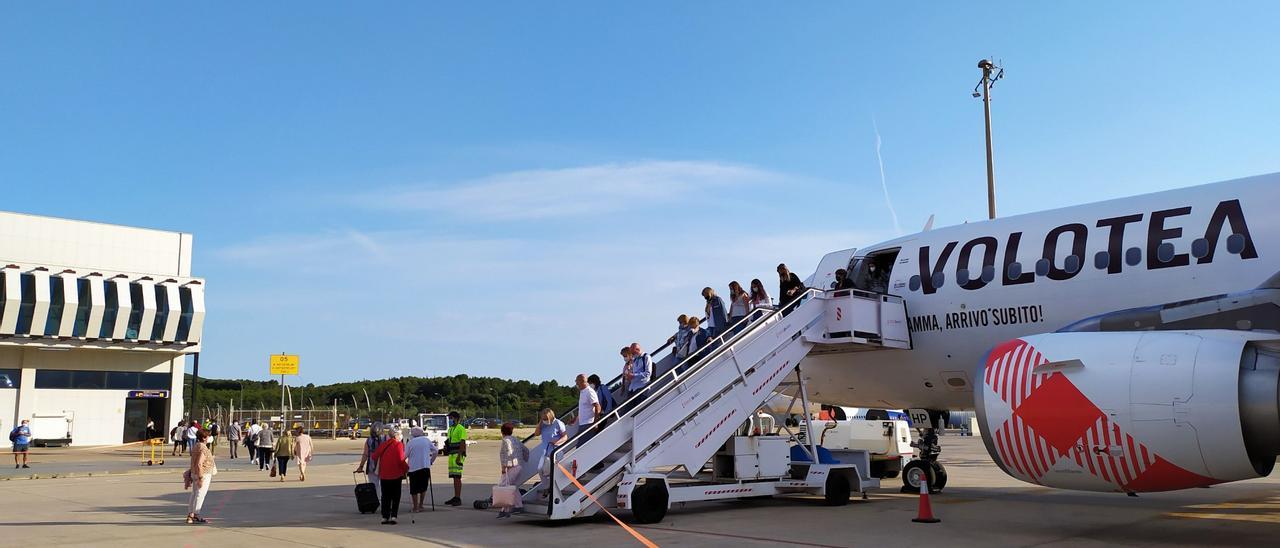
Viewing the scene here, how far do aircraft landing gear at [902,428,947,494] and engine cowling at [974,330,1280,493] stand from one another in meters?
6.81

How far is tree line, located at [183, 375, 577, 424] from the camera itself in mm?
105250

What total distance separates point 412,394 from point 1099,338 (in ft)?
373

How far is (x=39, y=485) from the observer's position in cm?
2245

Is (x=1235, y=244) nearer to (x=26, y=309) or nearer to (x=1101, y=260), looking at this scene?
(x=1101, y=260)

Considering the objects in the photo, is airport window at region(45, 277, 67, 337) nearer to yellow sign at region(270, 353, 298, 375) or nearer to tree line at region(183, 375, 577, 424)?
yellow sign at region(270, 353, 298, 375)

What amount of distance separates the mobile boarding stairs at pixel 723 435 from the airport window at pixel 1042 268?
2.65m

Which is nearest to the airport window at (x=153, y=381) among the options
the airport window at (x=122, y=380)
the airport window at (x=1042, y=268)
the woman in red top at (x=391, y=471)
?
the airport window at (x=122, y=380)

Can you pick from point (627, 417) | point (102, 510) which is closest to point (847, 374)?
point (627, 417)

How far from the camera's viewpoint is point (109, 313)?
44781mm

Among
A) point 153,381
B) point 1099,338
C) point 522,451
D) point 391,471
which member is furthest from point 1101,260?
point 153,381

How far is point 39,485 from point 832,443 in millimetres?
20106

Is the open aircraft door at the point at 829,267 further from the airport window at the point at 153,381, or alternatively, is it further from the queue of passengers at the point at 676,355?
the airport window at the point at 153,381

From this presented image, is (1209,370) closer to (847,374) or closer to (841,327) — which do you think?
(841,327)

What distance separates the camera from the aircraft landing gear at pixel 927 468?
690 inches
